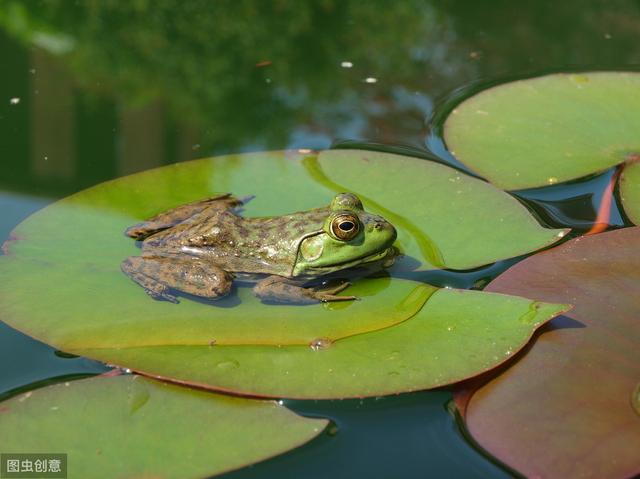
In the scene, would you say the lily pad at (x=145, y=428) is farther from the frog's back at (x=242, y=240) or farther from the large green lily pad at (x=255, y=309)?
the frog's back at (x=242, y=240)

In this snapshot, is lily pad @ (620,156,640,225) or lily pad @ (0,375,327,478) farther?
lily pad @ (620,156,640,225)

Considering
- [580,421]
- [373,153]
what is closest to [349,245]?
[373,153]

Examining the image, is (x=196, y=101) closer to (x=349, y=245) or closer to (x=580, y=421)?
(x=349, y=245)

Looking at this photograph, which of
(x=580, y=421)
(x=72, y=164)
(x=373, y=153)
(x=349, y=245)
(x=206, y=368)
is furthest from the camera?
(x=72, y=164)

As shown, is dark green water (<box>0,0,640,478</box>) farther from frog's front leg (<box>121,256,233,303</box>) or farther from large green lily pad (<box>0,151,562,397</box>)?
frog's front leg (<box>121,256,233,303</box>)

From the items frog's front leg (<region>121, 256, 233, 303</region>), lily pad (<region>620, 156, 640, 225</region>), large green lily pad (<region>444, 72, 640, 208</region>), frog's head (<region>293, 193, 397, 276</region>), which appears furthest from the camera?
large green lily pad (<region>444, 72, 640, 208</region>)

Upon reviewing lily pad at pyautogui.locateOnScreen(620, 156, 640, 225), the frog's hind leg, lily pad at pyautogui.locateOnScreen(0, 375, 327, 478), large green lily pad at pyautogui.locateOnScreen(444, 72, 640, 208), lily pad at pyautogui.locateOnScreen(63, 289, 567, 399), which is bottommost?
lily pad at pyautogui.locateOnScreen(0, 375, 327, 478)

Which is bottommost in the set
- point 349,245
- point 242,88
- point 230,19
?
point 349,245

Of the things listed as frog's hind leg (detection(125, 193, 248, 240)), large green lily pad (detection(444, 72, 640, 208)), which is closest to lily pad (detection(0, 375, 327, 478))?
frog's hind leg (detection(125, 193, 248, 240))

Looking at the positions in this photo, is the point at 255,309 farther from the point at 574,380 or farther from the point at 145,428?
the point at 574,380
